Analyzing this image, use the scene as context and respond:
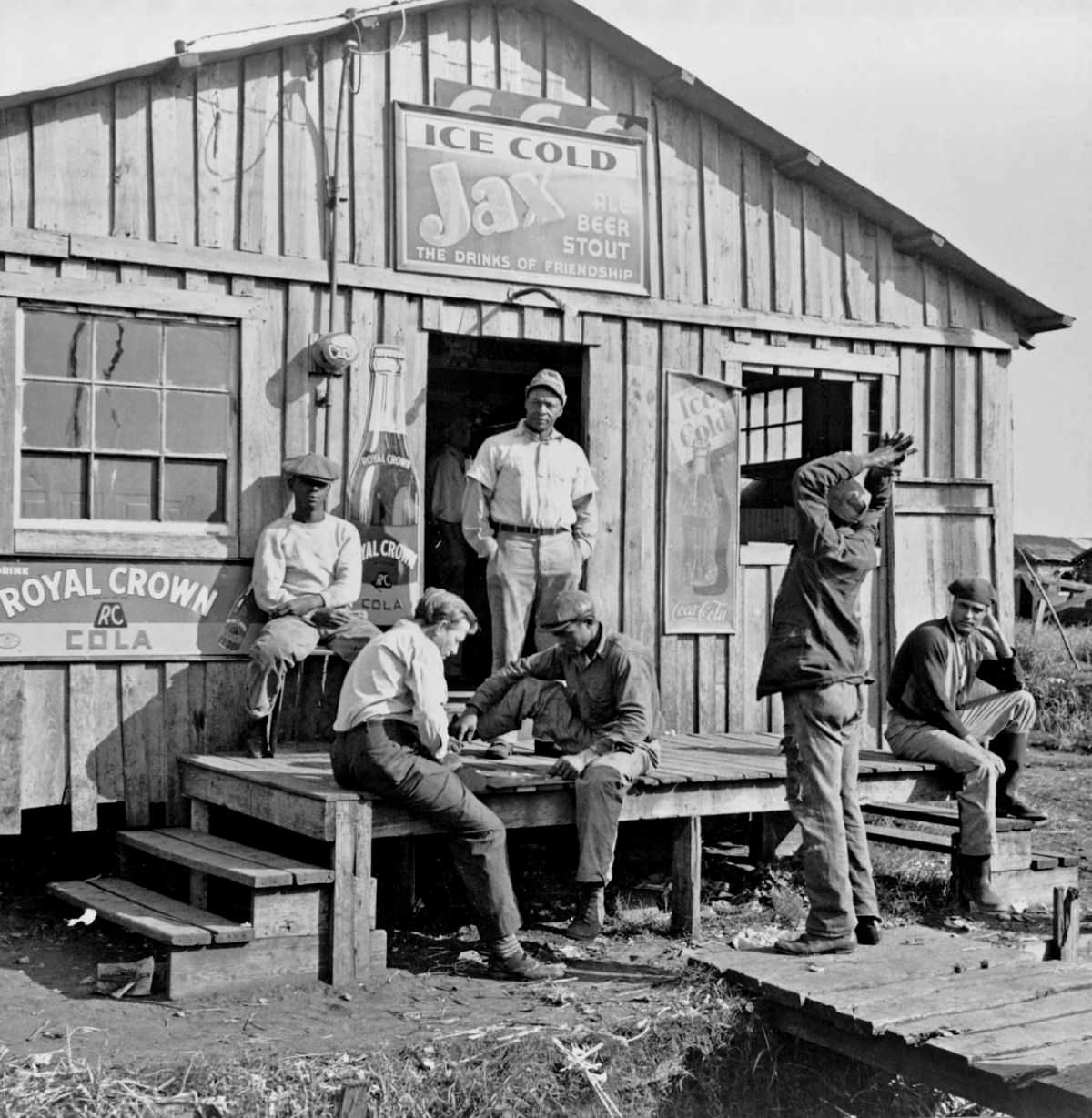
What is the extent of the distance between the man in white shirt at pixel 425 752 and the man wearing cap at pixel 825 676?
4.41 ft

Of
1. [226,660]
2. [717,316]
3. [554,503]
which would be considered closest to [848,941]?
[554,503]

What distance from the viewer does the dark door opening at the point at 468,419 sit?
11.1 metres

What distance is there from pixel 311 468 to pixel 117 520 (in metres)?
1.12

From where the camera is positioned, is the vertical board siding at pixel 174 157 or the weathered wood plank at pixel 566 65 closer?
the vertical board siding at pixel 174 157

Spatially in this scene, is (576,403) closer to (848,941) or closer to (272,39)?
(272,39)

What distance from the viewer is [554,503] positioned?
8500mm

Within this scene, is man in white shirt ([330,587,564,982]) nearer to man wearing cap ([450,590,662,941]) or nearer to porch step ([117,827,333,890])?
porch step ([117,827,333,890])

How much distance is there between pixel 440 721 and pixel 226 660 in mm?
2087

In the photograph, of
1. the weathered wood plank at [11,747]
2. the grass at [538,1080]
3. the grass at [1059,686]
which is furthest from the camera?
the grass at [1059,686]

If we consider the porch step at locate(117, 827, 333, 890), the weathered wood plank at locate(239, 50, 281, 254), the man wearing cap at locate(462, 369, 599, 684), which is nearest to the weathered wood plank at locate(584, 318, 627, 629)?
the man wearing cap at locate(462, 369, 599, 684)

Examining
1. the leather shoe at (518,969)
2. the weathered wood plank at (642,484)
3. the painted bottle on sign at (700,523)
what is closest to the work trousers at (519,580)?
the weathered wood plank at (642,484)

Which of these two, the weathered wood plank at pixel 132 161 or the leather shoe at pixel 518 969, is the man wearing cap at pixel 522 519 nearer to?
the leather shoe at pixel 518 969

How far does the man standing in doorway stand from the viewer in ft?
27.7

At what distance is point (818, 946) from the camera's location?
6.54 m
